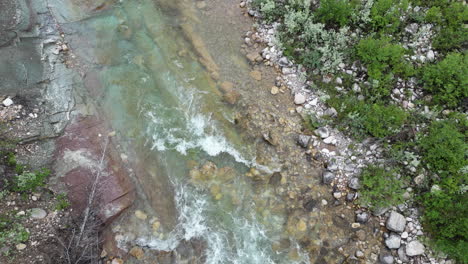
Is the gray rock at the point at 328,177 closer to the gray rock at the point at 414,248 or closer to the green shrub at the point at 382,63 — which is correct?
the gray rock at the point at 414,248

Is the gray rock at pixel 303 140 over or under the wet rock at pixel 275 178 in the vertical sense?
over

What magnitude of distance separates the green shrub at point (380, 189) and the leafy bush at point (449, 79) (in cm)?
233

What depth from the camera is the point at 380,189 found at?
7195 mm

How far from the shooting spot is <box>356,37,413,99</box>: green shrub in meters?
8.03

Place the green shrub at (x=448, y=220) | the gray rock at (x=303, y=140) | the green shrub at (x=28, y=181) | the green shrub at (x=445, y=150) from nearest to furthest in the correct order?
the green shrub at (x=448, y=220) → the green shrub at (x=28, y=181) → the green shrub at (x=445, y=150) → the gray rock at (x=303, y=140)

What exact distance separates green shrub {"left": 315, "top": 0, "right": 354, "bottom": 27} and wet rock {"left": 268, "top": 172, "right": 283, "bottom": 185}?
4365 millimetres

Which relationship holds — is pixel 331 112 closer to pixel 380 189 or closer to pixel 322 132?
Result: pixel 322 132

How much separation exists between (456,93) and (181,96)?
6588mm

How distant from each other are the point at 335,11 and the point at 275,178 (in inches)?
185

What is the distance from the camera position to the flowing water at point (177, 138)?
7141mm

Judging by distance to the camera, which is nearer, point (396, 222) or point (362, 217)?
point (396, 222)

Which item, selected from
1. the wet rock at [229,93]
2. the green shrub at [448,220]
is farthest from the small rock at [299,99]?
the green shrub at [448,220]

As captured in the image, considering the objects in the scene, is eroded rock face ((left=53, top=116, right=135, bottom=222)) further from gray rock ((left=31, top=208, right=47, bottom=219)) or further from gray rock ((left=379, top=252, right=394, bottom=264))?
gray rock ((left=379, top=252, right=394, bottom=264))

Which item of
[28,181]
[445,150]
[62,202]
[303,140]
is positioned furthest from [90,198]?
[445,150]
